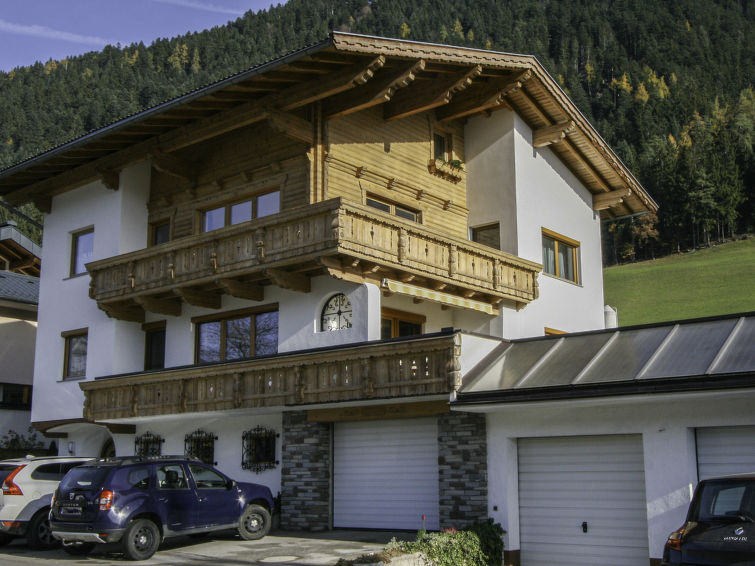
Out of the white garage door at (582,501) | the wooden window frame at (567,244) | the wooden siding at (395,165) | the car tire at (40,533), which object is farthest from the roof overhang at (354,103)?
the car tire at (40,533)

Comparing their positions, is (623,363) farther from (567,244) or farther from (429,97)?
(567,244)

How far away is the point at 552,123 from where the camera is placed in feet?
81.5

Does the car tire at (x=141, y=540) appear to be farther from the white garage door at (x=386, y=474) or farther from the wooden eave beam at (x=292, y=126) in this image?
the wooden eave beam at (x=292, y=126)

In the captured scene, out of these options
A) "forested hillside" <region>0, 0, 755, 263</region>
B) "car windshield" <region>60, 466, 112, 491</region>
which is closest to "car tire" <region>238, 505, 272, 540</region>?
"car windshield" <region>60, 466, 112, 491</region>

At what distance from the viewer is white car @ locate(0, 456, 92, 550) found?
677 inches

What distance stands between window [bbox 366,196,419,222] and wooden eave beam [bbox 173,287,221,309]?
455 centimetres

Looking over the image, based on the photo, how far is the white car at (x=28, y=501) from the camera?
17.2 meters

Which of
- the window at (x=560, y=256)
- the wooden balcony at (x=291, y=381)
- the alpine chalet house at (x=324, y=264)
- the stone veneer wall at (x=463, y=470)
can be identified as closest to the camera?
the stone veneer wall at (x=463, y=470)

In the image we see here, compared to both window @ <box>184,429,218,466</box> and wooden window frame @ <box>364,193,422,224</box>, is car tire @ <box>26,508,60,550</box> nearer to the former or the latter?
window @ <box>184,429,218,466</box>

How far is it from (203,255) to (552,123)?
33.8 feet

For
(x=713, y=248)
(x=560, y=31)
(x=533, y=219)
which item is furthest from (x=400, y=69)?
(x=560, y=31)

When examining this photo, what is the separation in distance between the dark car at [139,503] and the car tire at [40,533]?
1.24m

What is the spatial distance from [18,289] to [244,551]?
61.8ft

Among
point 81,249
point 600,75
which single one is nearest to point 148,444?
point 81,249
